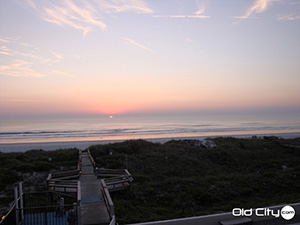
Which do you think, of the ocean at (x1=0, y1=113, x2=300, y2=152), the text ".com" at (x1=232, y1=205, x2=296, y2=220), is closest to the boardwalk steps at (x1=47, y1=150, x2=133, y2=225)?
the text ".com" at (x1=232, y1=205, x2=296, y2=220)

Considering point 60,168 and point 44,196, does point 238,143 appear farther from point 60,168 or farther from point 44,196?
point 44,196

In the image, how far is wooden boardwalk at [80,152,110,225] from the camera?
8602mm

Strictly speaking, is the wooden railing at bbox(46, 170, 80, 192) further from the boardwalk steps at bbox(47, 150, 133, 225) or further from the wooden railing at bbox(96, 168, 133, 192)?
the wooden railing at bbox(96, 168, 133, 192)

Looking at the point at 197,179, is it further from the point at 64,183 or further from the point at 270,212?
the point at 270,212

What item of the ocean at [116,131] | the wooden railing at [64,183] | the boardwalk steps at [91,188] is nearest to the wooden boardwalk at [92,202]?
the boardwalk steps at [91,188]

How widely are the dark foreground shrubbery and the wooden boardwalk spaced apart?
121 centimetres

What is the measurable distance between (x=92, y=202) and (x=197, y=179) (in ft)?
28.9

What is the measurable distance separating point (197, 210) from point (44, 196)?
28.0 feet

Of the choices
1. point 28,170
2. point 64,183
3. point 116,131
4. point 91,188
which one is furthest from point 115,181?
point 116,131

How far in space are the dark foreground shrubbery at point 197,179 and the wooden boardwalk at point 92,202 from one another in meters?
1.21

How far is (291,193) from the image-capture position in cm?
1484

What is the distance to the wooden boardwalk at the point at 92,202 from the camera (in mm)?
8602

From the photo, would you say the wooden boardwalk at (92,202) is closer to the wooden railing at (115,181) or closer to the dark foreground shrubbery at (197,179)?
the wooden railing at (115,181)

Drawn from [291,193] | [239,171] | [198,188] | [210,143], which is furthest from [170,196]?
[210,143]
